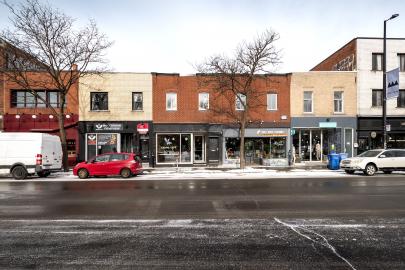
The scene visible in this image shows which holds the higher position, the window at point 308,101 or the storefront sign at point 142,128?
the window at point 308,101

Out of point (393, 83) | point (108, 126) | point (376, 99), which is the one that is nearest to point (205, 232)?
point (393, 83)

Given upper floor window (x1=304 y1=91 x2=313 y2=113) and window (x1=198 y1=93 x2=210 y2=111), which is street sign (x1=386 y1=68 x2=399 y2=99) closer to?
upper floor window (x1=304 y1=91 x2=313 y2=113)

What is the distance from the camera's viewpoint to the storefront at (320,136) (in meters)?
28.4

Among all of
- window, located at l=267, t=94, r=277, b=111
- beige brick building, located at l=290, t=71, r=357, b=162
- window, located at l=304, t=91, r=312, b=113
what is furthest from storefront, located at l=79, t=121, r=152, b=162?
window, located at l=304, t=91, r=312, b=113

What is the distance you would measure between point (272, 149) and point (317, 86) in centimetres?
609

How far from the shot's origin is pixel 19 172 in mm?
19953

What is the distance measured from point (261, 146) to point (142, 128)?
364 inches

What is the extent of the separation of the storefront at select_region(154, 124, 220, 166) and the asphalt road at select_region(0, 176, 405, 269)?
1591 centimetres

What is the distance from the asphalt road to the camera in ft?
17.6

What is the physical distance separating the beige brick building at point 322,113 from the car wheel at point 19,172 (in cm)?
1882

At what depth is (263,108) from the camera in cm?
2834

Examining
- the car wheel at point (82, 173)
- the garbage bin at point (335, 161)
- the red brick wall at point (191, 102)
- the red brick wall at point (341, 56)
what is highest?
the red brick wall at point (341, 56)

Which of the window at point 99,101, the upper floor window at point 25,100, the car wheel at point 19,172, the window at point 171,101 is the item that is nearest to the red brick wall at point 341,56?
the window at point 171,101

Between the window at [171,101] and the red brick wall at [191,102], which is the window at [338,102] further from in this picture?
the window at [171,101]
